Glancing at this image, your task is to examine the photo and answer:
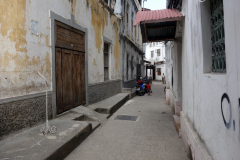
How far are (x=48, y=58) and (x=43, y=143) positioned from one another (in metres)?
2.43

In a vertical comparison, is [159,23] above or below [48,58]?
above

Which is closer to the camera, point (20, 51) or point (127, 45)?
point (20, 51)

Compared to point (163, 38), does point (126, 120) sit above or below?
below

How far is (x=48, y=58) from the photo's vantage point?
16.0ft

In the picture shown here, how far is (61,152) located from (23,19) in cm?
300

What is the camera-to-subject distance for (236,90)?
1569 mm

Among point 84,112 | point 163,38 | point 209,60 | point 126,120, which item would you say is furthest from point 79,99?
point 209,60

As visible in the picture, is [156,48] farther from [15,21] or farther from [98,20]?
[15,21]

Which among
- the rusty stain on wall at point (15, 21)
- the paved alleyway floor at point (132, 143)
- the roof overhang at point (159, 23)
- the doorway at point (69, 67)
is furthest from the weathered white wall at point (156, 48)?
the rusty stain on wall at point (15, 21)

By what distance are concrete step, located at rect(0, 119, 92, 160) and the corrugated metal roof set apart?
291 cm

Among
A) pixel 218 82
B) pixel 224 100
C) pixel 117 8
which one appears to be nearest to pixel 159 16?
pixel 218 82

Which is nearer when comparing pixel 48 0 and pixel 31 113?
pixel 31 113

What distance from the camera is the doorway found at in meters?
5.33

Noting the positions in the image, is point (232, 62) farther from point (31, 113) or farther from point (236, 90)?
point (31, 113)
